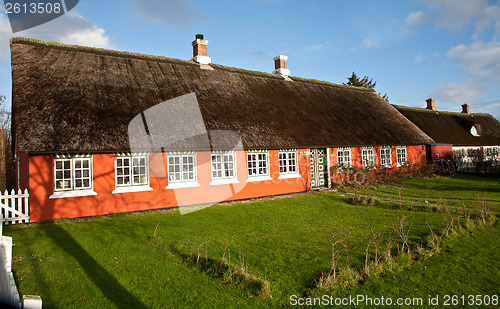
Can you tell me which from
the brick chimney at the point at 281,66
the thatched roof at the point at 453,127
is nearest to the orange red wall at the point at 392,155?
the thatched roof at the point at 453,127

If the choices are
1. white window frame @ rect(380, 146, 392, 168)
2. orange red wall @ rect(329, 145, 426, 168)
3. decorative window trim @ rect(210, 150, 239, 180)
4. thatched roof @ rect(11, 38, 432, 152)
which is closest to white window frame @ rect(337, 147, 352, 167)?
orange red wall @ rect(329, 145, 426, 168)

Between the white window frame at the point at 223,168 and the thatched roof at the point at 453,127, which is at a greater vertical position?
the thatched roof at the point at 453,127

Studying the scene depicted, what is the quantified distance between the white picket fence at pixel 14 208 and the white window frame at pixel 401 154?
19.3 metres

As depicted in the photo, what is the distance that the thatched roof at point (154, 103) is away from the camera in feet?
33.7

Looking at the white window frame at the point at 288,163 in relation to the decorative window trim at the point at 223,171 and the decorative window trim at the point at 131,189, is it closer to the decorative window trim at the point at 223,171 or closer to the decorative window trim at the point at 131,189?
the decorative window trim at the point at 223,171

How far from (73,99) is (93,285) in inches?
305

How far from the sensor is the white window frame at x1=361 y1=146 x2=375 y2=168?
18.4 meters

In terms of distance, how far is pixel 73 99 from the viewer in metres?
11.1

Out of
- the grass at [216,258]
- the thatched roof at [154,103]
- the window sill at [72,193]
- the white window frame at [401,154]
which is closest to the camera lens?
the grass at [216,258]

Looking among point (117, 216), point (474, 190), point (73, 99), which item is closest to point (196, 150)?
point (117, 216)

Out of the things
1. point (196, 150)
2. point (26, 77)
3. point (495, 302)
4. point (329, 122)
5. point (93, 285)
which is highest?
point (26, 77)

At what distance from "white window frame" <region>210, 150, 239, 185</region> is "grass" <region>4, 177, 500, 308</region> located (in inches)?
74.6

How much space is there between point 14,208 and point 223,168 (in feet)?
23.6

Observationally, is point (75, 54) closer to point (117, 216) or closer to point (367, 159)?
point (117, 216)
